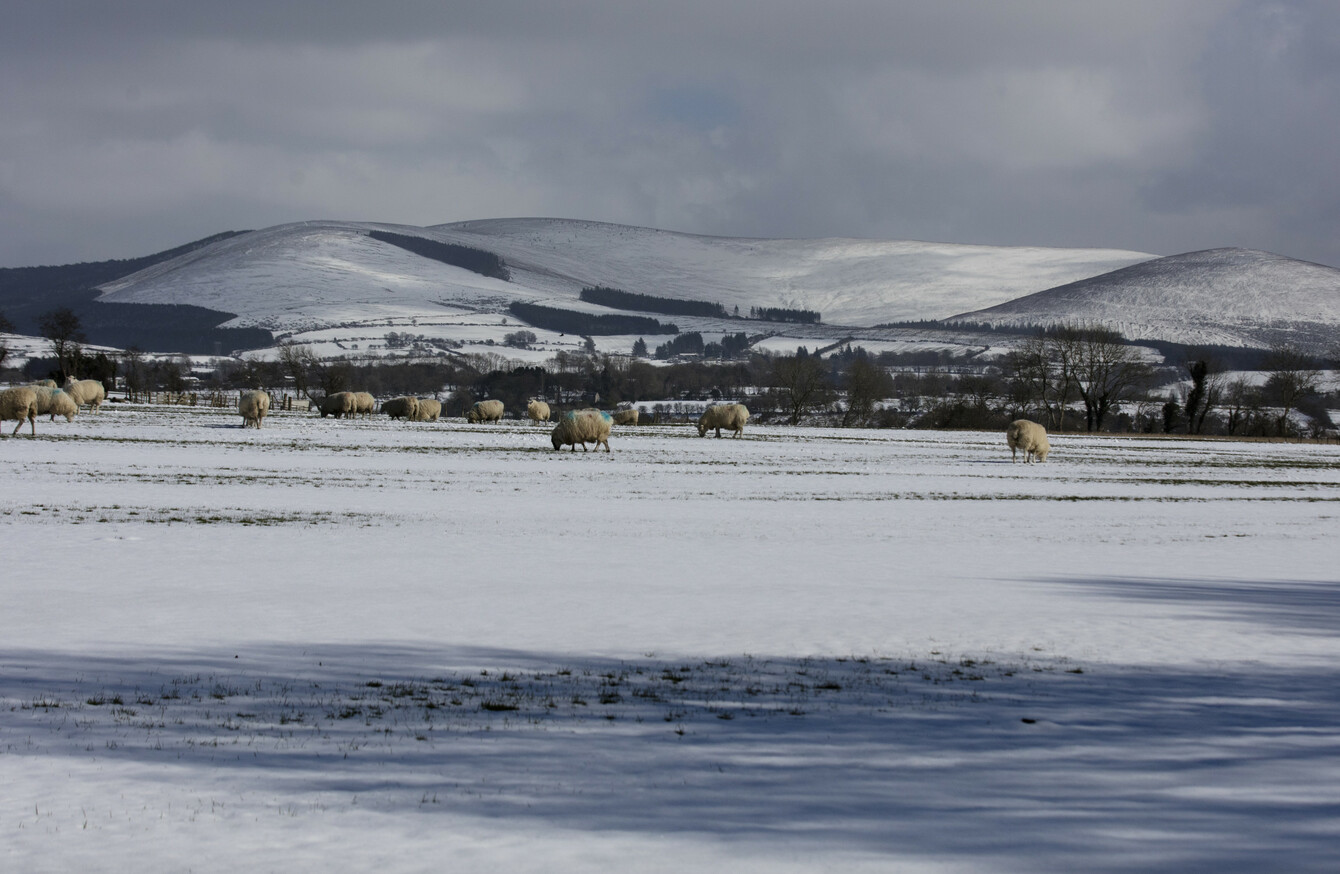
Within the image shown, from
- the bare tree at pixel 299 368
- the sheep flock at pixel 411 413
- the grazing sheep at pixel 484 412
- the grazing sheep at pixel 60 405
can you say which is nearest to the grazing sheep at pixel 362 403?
the sheep flock at pixel 411 413

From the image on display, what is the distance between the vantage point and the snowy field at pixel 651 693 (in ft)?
19.9

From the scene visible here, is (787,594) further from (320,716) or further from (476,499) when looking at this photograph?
(476,499)

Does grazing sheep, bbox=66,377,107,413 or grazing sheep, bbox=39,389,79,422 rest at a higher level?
grazing sheep, bbox=66,377,107,413

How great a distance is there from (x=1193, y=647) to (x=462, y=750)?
8.77 meters

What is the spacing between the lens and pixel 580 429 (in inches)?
1977

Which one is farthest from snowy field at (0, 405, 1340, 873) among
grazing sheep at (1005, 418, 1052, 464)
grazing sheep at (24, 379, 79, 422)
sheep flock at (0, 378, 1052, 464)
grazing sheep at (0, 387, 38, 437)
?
grazing sheep at (24, 379, 79, 422)

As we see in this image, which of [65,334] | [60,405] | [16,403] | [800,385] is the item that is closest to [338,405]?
[60,405]

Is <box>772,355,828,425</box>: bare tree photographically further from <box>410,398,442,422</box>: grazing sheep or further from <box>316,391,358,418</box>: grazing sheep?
<box>316,391,358,418</box>: grazing sheep

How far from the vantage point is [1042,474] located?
42938 mm

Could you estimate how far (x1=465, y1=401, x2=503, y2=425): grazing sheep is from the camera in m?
85.0

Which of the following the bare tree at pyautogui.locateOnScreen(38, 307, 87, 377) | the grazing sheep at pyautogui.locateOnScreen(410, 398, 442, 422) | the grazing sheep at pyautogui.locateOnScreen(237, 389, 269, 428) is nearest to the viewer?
the grazing sheep at pyautogui.locateOnScreen(237, 389, 269, 428)

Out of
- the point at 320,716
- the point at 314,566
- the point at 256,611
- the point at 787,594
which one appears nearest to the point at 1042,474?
the point at 787,594

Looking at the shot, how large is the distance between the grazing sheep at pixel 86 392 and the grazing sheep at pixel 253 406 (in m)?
10.8

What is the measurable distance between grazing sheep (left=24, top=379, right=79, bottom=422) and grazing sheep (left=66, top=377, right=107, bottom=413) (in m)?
6.52
